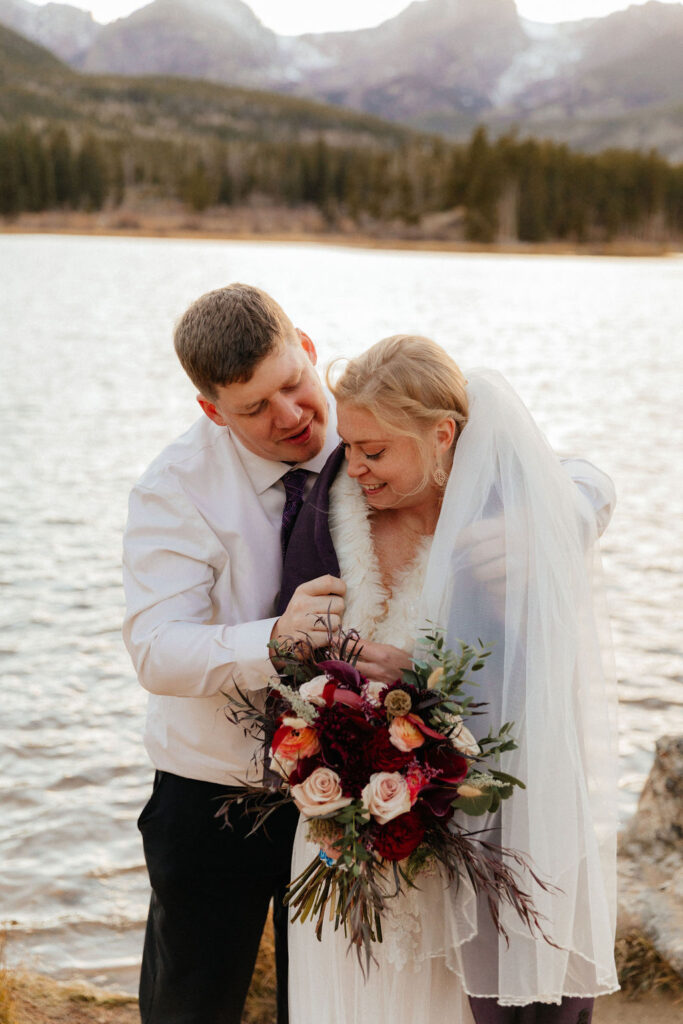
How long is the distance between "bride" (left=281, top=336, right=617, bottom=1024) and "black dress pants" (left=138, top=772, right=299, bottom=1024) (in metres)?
0.26

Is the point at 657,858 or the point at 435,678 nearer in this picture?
the point at 435,678

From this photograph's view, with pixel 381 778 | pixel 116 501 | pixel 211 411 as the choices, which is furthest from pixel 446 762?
pixel 116 501

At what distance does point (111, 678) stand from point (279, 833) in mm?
4315

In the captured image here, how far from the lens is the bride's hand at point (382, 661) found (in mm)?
2162

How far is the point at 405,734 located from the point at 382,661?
10.8 inches

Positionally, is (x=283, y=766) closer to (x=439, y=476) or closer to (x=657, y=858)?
(x=439, y=476)

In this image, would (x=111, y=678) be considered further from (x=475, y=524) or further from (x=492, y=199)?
(x=492, y=199)

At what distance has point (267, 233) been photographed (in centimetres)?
8025

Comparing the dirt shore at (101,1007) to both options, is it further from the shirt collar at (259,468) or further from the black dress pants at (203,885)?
the shirt collar at (259,468)

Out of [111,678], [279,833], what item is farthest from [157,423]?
[279,833]

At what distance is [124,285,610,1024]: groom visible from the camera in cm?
236

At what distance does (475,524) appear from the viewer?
2.31 m

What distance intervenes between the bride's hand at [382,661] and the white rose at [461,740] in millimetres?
177

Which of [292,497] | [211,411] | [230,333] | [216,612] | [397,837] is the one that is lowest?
[397,837]
